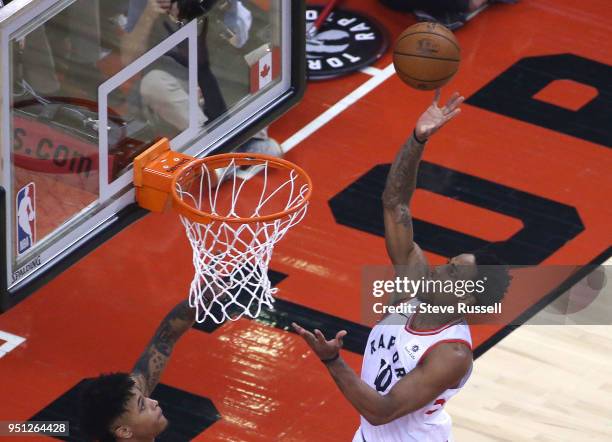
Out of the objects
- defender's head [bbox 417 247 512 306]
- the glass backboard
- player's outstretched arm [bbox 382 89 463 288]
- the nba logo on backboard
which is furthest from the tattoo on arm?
the nba logo on backboard

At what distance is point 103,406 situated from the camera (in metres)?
6.43

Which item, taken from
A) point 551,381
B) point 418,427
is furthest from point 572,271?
point 418,427

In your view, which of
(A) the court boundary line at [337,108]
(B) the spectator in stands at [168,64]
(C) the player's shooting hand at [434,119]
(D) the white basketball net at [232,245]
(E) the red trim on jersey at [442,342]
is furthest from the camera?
(A) the court boundary line at [337,108]

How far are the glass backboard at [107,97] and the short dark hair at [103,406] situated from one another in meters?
1.01

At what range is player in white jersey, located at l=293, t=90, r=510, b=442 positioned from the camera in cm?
657

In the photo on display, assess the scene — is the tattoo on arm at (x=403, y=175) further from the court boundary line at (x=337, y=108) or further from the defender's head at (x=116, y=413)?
the court boundary line at (x=337, y=108)

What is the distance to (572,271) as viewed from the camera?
955cm

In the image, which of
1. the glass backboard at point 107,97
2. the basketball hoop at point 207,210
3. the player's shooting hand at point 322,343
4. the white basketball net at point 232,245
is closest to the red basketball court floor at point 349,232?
the white basketball net at point 232,245

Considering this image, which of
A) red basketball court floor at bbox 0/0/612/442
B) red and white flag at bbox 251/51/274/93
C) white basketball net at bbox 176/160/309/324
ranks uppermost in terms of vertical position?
red and white flag at bbox 251/51/274/93

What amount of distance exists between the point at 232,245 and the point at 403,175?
0.94m

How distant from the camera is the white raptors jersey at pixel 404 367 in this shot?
6.73 meters

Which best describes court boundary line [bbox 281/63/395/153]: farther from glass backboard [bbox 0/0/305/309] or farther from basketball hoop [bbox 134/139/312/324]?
glass backboard [bbox 0/0/305/309]

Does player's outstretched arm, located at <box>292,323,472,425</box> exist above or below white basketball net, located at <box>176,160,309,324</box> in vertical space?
above

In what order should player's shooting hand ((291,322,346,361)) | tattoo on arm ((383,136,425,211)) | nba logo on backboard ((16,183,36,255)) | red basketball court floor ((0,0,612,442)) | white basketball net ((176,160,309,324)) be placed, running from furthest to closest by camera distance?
red basketball court floor ((0,0,612,442)) → white basketball net ((176,160,309,324)) → nba logo on backboard ((16,183,36,255)) → tattoo on arm ((383,136,425,211)) → player's shooting hand ((291,322,346,361))
